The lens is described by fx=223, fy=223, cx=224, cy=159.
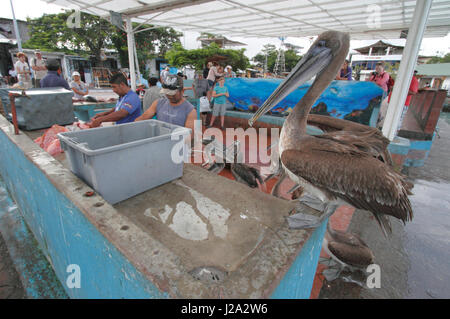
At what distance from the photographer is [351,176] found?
1.42 m

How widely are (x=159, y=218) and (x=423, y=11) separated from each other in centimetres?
463

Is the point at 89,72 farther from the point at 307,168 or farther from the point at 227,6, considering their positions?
the point at 307,168

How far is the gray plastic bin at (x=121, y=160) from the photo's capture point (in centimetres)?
133

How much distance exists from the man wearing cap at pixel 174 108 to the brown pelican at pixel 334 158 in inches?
53.4

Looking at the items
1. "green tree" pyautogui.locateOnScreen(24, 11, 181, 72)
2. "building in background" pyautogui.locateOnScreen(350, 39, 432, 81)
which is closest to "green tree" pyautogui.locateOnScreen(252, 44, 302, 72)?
A: "building in background" pyautogui.locateOnScreen(350, 39, 432, 81)

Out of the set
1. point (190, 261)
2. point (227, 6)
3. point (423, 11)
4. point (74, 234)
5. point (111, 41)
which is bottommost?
point (74, 234)

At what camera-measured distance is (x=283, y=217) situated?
1428 millimetres

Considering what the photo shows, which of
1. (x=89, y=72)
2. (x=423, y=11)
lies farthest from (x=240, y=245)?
(x=89, y=72)

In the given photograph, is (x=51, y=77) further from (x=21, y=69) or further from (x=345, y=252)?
(x=345, y=252)

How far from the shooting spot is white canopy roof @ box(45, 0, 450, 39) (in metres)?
5.23

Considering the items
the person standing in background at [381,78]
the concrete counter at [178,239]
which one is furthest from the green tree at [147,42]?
the concrete counter at [178,239]

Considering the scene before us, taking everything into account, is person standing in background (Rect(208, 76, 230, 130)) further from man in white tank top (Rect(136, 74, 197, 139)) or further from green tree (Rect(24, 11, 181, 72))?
green tree (Rect(24, 11, 181, 72))

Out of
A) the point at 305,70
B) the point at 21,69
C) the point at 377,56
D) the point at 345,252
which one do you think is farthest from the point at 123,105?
the point at 377,56

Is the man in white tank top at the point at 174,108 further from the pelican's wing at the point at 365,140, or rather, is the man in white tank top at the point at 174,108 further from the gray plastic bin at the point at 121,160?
the pelican's wing at the point at 365,140
